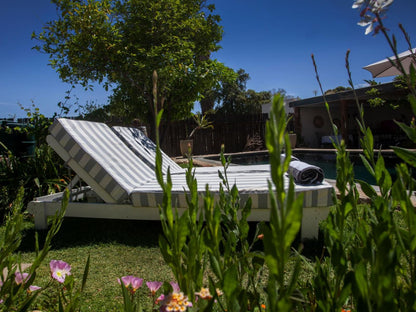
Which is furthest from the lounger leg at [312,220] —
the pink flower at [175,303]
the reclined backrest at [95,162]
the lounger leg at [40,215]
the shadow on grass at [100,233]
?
the lounger leg at [40,215]

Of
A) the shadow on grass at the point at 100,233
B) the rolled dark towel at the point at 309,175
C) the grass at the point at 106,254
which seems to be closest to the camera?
the grass at the point at 106,254

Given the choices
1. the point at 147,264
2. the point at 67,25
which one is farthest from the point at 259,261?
the point at 67,25

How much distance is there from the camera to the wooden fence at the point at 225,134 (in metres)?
14.5

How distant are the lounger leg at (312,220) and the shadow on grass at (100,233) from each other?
138 cm

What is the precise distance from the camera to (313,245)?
2.71 meters

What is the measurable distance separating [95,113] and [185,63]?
7050 millimetres

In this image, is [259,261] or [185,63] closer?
[259,261]

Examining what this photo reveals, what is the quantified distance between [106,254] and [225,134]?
1306cm

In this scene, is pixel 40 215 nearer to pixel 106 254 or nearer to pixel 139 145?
pixel 106 254

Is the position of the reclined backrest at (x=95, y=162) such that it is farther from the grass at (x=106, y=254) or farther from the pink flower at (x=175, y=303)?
the pink flower at (x=175, y=303)

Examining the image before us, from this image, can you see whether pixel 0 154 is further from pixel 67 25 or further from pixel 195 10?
pixel 195 10

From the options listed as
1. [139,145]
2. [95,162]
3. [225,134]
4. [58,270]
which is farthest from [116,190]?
[225,134]

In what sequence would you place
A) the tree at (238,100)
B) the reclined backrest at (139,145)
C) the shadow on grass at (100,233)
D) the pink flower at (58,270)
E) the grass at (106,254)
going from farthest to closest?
the tree at (238,100), the reclined backrest at (139,145), the shadow on grass at (100,233), the grass at (106,254), the pink flower at (58,270)

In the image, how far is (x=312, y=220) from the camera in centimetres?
277
